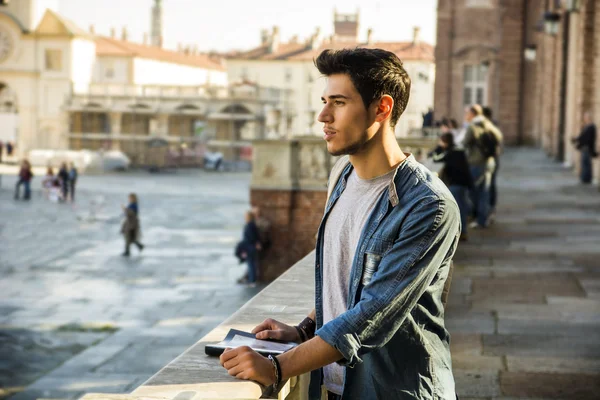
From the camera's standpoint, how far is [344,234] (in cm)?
276

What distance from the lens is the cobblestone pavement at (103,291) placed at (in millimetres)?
14070

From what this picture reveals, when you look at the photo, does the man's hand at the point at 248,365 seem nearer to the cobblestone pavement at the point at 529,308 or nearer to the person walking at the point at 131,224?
the cobblestone pavement at the point at 529,308

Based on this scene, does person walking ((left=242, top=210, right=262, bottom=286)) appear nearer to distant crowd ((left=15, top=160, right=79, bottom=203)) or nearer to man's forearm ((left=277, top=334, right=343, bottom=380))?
man's forearm ((left=277, top=334, right=343, bottom=380))

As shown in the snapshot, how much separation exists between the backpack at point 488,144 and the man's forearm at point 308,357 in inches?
435

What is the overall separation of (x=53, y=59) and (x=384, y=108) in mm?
88926

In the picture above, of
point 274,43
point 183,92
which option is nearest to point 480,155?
point 183,92

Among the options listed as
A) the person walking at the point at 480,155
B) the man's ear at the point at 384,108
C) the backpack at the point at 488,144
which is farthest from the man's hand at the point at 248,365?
the backpack at the point at 488,144

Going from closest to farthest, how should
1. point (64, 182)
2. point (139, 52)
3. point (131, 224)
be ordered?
point (131, 224) < point (64, 182) < point (139, 52)

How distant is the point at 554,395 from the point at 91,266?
21130mm

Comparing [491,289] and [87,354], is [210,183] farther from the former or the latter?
[491,289]

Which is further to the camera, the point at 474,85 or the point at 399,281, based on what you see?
the point at 474,85

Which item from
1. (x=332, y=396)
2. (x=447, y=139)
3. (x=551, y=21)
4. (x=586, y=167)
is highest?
(x=551, y=21)

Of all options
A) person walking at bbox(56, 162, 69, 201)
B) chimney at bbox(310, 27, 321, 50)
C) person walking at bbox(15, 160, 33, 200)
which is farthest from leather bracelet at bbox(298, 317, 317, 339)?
chimney at bbox(310, 27, 321, 50)

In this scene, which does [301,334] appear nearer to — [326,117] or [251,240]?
[326,117]
